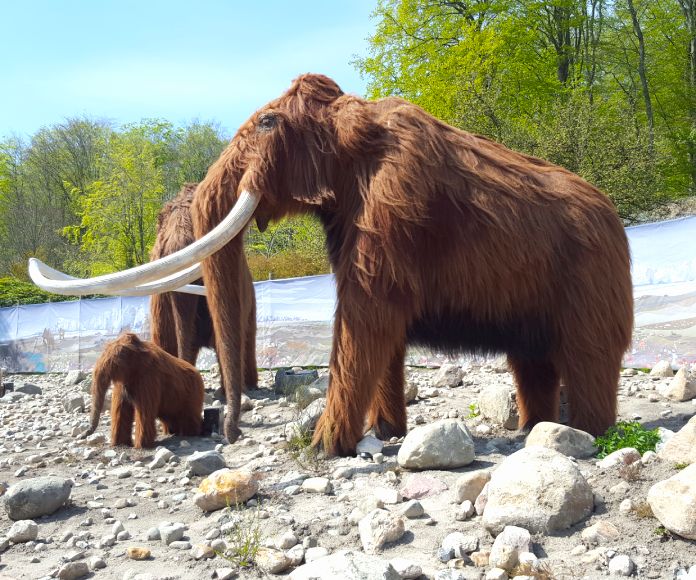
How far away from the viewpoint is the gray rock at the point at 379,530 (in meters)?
2.58

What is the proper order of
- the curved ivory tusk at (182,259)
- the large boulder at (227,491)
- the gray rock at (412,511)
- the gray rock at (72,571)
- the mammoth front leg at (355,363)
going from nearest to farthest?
the gray rock at (72,571) → the gray rock at (412,511) → the large boulder at (227,491) → the mammoth front leg at (355,363) → the curved ivory tusk at (182,259)

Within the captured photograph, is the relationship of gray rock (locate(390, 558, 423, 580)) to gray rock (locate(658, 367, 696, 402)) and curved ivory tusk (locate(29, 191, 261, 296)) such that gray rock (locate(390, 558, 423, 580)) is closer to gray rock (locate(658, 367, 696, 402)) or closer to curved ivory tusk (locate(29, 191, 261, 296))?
curved ivory tusk (locate(29, 191, 261, 296))

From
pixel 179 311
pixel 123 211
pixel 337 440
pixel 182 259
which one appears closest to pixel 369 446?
pixel 337 440

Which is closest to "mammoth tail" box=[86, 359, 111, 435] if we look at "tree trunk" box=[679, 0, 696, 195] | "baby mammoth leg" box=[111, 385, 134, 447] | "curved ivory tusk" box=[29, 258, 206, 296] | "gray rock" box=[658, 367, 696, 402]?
"baby mammoth leg" box=[111, 385, 134, 447]

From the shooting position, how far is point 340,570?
218cm

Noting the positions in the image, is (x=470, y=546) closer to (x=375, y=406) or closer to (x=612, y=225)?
(x=375, y=406)

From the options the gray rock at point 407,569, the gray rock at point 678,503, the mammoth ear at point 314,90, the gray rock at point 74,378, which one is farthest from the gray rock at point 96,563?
the gray rock at point 74,378

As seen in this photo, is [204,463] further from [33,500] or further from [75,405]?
[75,405]

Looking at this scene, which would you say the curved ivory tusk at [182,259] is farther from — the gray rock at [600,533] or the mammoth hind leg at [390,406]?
the gray rock at [600,533]

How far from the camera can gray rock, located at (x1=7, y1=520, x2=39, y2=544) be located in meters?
3.15

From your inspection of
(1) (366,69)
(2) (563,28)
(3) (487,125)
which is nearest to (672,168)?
(2) (563,28)

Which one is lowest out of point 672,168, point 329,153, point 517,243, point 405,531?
point 405,531

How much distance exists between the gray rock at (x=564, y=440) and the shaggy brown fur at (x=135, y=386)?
2.95m

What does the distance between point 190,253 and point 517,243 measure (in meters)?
1.82
